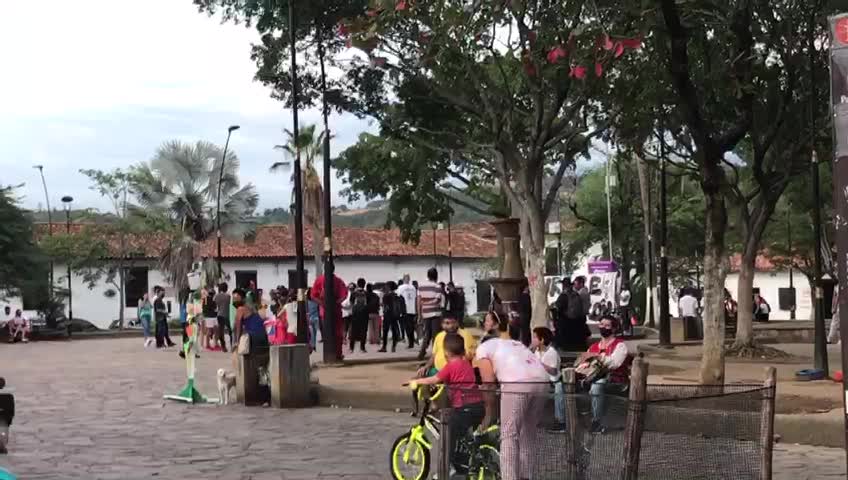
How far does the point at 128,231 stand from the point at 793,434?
46.7 metres

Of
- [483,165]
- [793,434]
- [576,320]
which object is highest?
[483,165]

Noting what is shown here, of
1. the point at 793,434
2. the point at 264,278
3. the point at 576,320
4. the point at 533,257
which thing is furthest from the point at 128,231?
the point at 793,434

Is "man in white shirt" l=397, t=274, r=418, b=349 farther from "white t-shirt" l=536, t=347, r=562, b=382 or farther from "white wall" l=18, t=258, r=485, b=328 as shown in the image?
"white wall" l=18, t=258, r=485, b=328

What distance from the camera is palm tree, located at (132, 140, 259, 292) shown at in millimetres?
48156

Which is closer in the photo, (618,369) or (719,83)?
(618,369)

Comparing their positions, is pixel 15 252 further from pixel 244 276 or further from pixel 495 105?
pixel 495 105

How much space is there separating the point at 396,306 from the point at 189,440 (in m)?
12.6

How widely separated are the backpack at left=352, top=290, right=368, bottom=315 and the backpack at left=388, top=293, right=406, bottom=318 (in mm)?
653

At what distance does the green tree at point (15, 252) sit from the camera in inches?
1623

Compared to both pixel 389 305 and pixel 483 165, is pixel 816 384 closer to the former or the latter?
pixel 389 305

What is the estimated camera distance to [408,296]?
2477 centimetres

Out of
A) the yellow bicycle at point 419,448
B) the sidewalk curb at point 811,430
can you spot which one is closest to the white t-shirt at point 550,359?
the sidewalk curb at point 811,430

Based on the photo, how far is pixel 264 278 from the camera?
197 feet

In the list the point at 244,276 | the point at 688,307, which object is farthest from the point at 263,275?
the point at 688,307
